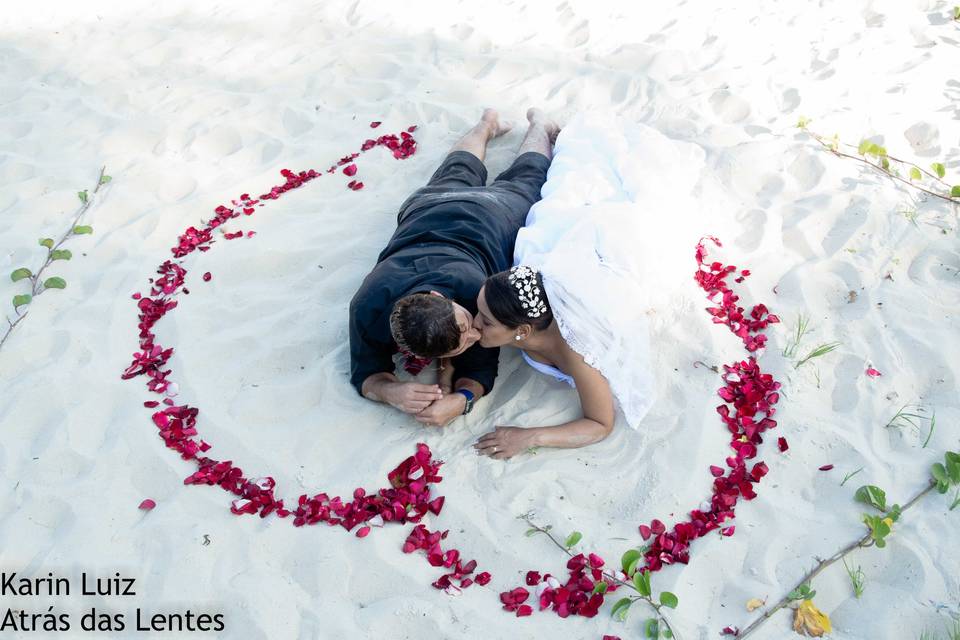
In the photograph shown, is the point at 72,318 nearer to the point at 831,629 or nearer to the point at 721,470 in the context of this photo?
the point at 721,470

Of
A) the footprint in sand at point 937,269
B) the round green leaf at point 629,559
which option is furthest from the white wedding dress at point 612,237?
the footprint in sand at point 937,269

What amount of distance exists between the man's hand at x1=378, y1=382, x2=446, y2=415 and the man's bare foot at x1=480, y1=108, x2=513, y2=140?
7.66 feet

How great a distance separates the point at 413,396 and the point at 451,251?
0.76 meters

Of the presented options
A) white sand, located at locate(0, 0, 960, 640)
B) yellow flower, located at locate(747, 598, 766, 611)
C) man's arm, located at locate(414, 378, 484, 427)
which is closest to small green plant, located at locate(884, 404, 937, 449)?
white sand, located at locate(0, 0, 960, 640)

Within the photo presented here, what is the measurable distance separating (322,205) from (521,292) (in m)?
2.08

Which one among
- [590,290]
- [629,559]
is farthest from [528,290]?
[629,559]

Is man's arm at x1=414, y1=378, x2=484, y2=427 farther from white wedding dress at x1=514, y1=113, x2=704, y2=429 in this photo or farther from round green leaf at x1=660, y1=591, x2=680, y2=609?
round green leaf at x1=660, y1=591, x2=680, y2=609

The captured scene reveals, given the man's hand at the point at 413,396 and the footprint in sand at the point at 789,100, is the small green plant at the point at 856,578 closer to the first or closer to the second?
the man's hand at the point at 413,396

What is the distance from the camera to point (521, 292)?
9.68 ft

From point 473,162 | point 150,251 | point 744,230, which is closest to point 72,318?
point 150,251

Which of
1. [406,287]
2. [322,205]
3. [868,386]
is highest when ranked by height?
[406,287]

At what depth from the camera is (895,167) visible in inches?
167

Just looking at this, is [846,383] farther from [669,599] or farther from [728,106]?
[728,106]

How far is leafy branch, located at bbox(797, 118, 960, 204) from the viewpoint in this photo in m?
4.04
